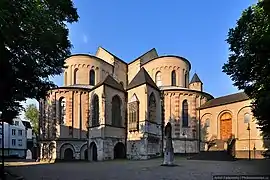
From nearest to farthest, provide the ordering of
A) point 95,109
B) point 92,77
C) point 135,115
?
point 135,115, point 95,109, point 92,77

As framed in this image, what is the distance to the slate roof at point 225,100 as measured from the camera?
5252 cm

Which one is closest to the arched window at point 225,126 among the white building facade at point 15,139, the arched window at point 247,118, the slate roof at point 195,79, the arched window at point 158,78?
the arched window at point 247,118

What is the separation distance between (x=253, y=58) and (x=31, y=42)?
10.6m

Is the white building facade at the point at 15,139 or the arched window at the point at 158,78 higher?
the arched window at the point at 158,78

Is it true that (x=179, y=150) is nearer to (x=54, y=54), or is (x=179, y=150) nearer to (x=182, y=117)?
(x=182, y=117)

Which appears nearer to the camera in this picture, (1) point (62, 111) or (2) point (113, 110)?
(2) point (113, 110)

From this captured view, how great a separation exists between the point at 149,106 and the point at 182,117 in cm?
868

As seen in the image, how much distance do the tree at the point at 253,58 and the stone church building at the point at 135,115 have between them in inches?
1044

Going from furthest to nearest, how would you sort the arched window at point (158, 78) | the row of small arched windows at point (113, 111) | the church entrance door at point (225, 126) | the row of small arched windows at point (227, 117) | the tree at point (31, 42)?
the arched window at point (158, 78)
the church entrance door at point (225, 126)
the row of small arched windows at point (227, 117)
the row of small arched windows at point (113, 111)
the tree at point (31, 42)

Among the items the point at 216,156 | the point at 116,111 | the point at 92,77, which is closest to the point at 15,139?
the point at 92,77

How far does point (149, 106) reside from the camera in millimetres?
49281

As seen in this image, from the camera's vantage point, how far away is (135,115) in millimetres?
48406

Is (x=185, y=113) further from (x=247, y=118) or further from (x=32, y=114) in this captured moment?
(x=32, y=114)

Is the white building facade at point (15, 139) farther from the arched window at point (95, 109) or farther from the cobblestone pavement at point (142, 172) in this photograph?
the cobblestone pavement at point (142, 172)
